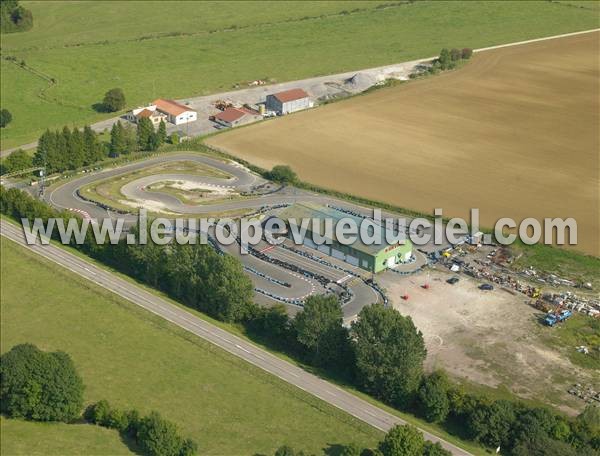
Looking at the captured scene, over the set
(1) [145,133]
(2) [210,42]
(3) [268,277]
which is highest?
(2) [210,42]

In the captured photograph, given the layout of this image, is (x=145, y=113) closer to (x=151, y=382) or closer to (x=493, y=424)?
(x=151, y=382)

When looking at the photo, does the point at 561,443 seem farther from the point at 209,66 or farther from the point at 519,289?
the point at 209,66

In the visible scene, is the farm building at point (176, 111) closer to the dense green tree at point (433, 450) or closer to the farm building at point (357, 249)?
the farm building at point (357, 249)

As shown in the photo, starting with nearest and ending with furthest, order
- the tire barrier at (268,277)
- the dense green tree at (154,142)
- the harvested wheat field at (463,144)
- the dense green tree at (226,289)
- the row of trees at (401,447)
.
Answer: the row of trees at (401,447) < the dense green tree at (226,289) < the tire barrier at (268,277) < the harvested wheat field at (463,144) < the dense green tree at (154,142)

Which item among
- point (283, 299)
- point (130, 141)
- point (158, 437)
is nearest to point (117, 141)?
point (130, 141)

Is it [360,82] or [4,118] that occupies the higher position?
[360,82]

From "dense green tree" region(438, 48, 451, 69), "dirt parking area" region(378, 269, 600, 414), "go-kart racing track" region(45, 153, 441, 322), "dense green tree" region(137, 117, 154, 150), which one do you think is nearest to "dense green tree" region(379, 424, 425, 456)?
"dirt parking area" region(378, 269, 600, 414)

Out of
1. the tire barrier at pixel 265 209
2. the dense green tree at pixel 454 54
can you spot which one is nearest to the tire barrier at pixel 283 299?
the tire barrier at pixel 265 209

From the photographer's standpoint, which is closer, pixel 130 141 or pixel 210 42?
pixel 130 141
